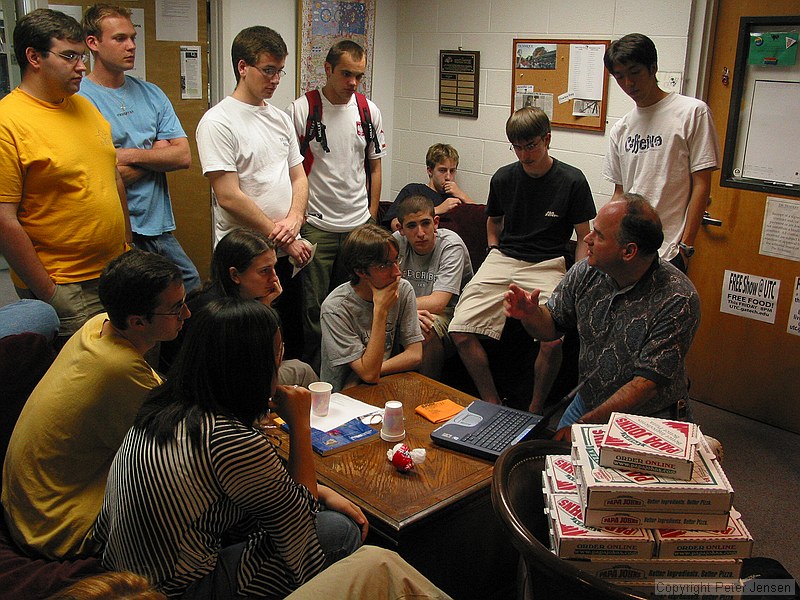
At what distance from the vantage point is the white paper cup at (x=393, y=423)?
2.29 meters

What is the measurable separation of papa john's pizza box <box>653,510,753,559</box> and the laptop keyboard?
→ 70cm

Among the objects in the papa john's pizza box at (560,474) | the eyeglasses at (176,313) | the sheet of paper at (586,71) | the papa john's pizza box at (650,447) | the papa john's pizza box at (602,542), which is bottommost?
the papa john's pizza box at (602,542)

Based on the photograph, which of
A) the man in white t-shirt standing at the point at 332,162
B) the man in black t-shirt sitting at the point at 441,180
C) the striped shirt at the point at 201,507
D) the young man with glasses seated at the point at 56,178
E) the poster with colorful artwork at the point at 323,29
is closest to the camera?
the striped shirt at the point at 201,507

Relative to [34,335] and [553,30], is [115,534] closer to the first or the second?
[34,335]

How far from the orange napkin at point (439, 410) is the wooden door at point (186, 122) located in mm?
2546

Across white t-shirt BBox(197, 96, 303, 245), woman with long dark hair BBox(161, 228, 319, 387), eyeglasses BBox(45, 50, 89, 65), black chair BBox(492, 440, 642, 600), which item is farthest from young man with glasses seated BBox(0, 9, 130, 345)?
black chair BBox(492, 440, 642, 600)

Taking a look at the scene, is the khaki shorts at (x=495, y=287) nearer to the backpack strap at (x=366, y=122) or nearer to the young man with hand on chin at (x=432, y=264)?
the young man with hand on chin at (x=432, y=264)

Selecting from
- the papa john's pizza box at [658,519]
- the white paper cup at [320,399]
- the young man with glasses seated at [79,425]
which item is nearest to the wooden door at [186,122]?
the white paper cup at [320,399]

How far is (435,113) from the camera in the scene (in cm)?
512

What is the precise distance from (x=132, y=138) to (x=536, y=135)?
177cm

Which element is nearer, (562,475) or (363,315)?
(562,475)

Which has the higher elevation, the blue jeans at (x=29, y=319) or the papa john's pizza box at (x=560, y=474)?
the blue jeans at (x=29, y=319)

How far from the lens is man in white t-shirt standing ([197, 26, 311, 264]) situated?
339 cm

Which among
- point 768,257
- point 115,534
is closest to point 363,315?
point 115,534
